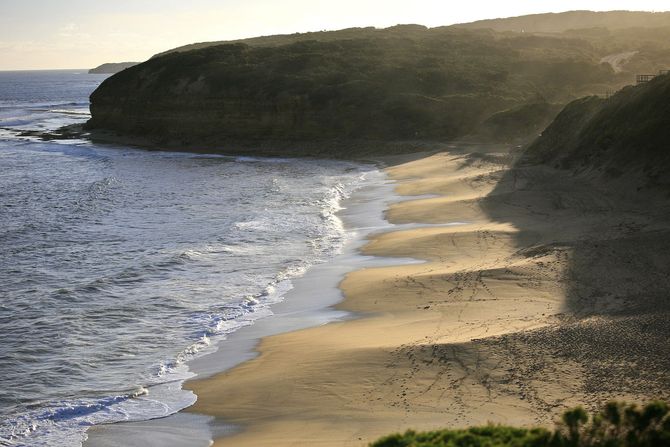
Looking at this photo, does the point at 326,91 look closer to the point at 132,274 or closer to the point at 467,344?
the point at 132,274

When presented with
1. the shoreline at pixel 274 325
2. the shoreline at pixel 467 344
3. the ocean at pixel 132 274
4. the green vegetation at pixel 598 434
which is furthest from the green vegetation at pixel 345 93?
the green vegetation at pixel 598 434

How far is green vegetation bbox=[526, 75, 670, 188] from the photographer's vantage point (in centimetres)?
2409

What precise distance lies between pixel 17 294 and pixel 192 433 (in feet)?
30.0

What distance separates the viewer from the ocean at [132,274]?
12328mm

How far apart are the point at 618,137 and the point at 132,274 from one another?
17256mm

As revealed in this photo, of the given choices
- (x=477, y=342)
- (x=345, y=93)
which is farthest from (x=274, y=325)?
(x=345, y=93)

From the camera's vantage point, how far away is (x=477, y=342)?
1244cm

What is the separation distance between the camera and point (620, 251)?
17078 mm

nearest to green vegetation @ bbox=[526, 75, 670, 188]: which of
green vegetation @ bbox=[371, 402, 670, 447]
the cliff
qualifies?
the cliff

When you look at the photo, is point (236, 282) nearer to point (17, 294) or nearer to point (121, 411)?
point (17, 294)

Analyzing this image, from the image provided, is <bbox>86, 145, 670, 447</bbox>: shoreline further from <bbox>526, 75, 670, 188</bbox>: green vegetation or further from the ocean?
<bbox>526, 75, 670, 188</bbox>: green vegetation

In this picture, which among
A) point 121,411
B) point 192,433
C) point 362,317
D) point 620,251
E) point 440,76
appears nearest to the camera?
point 192,433

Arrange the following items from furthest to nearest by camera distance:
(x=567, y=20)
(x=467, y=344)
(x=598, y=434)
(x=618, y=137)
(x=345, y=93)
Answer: (x=567, y=20)
(x=345, y=93)
(x=618, y=137)
(x=467, y=344)
(x=598, y=434)

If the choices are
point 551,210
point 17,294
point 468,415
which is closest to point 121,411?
point 468,415
